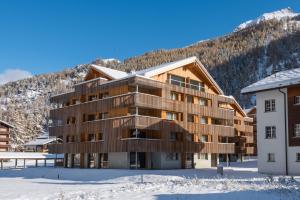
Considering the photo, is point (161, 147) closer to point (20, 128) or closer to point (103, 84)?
point (103, 84)

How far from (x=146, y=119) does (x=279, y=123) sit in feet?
47.1

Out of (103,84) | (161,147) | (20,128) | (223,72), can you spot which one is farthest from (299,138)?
(223,72)

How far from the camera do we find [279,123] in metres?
43.9

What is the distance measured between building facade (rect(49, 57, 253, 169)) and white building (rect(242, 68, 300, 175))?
445 inches

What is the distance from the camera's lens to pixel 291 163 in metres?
42.1

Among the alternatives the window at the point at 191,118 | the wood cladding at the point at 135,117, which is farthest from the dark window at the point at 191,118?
the wood cladding at the point at 135,117

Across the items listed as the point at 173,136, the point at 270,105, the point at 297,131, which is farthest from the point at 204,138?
the point at 297,131

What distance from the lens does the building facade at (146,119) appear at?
165 ft

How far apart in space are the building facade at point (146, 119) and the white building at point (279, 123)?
11.3m

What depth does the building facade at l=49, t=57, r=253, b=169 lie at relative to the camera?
165ft

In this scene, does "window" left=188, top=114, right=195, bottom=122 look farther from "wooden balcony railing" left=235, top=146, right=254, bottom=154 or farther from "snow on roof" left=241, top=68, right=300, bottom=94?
"wooden balcony railing" left=235, top=146, right=254, bottom=154

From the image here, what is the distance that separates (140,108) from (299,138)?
18918 millimetres

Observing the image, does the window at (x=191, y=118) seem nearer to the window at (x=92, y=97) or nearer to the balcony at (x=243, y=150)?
the window at (x=92, y=97)

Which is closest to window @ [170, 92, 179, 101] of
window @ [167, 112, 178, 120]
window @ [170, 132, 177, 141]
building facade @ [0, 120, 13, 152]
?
window @ [167, 112, 178, 120]
